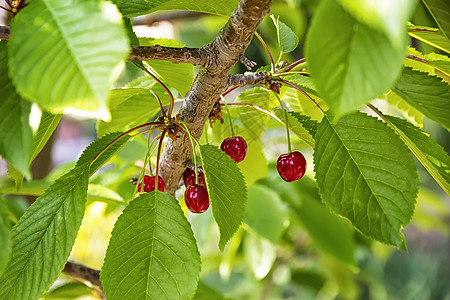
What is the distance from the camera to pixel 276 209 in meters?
1.09

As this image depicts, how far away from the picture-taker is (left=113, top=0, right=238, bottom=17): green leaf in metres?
0.49

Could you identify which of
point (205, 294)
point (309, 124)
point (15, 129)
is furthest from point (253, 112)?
point (15, 129)

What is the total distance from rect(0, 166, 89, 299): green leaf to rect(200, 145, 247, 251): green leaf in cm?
13

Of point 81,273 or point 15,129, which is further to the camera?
point 81,273

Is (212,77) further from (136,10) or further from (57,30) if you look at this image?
(57,30)

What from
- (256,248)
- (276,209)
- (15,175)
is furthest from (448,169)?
(256,248)

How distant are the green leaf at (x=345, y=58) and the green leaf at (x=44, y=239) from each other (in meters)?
0.29

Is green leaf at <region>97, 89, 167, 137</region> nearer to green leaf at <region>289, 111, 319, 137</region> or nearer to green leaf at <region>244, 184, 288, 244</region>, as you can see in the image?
green leaf at <region>289, 111, 319, 137</region>

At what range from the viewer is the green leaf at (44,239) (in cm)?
48

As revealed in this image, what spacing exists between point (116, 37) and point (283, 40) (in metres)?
0.39

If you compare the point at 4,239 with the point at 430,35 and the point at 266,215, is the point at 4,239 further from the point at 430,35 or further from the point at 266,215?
the point at 266,215

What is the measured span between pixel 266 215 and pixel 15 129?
77 cm

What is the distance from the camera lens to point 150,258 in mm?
500

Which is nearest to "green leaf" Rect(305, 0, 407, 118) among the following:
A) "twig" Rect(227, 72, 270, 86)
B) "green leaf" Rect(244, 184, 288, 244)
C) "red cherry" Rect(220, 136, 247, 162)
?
"twig" Rect(227, 72, 270, 86)
